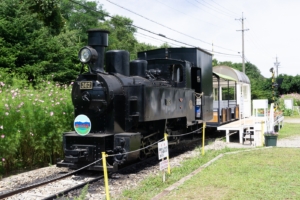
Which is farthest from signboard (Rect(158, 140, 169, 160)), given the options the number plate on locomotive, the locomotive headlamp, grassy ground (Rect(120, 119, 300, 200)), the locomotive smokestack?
the locomotive headlamp

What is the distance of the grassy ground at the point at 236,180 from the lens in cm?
572

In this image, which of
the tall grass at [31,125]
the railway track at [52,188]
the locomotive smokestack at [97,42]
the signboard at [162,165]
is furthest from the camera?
the tall grass at [31,125]

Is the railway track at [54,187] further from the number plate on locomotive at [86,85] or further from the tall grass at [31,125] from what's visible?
the number plate on locomotive at [86,85]

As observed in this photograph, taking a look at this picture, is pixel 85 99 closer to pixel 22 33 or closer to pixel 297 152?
pixel 297 152

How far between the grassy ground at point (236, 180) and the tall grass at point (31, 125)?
3234 mm

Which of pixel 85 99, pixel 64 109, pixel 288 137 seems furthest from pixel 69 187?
pixel 288 137

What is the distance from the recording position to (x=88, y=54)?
7238 millimetres

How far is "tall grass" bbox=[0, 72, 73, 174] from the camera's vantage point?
7.85 m

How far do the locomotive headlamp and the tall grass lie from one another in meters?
2.07

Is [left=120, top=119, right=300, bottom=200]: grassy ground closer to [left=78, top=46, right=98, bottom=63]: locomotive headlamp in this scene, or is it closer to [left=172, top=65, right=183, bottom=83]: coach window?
[left=172, top=65, right=183, bottom=83]: coach window

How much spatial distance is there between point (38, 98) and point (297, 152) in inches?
297

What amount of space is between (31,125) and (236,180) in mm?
5024

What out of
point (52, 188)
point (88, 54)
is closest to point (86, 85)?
point (88, 54)

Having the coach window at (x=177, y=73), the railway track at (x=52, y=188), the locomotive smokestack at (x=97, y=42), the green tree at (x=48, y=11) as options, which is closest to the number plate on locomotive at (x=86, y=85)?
the locomotive smokestack at (x=97, y=42)
